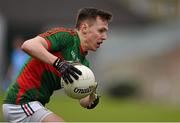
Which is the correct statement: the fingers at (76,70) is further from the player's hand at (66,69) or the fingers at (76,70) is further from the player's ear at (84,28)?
the player's ear at (84,28)

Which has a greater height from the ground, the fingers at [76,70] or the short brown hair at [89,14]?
the short brown hair at [89,14]

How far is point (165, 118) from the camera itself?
65.1ft

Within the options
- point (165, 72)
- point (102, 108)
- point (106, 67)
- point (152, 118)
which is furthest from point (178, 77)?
point (152, 118)

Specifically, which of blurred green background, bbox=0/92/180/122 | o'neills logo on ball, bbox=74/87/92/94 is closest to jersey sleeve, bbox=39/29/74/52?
o'neills logo on ball, bbox=74/87/92/94

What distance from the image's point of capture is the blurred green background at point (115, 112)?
19500 mm

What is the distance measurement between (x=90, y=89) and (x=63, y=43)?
579 mm

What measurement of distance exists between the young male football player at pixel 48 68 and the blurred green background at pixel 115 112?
842 cm

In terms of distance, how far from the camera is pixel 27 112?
9953 mm

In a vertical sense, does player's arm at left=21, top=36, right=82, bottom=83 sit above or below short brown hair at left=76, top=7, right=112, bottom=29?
below

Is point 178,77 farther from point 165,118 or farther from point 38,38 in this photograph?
point 38,38

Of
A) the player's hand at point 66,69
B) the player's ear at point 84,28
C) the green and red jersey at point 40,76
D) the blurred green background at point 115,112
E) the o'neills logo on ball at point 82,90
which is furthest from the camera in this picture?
the blurred green background at point 115,112

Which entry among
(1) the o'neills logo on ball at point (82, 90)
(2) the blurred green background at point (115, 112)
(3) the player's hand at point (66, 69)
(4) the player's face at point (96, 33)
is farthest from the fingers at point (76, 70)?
(2) the blurred green background at point (115, 112)

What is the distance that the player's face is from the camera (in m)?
10.1

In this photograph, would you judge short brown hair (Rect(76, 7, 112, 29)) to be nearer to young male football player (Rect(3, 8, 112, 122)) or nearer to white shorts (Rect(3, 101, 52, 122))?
young male football player (Rect(3, 8, 112, 122))
